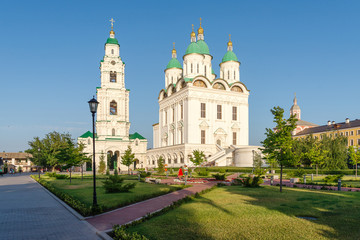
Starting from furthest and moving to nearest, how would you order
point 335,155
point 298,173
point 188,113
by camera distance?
1. point 188,113
2. point 335,155
3. point 298,173

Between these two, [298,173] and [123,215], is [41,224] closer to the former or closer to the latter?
[123,215]

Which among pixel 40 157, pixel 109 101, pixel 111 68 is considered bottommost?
pixel 40 157

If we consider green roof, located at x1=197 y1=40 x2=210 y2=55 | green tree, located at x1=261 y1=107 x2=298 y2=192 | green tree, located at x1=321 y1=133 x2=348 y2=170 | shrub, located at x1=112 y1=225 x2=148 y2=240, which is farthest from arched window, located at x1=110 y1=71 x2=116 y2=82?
shrub, located at x1=112 y1=225 x2=148 y2=240

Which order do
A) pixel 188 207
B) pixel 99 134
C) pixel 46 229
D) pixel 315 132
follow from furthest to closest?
pixel 315 132 → pixel 99 134 → pixel 188 207 → pixel 46 229

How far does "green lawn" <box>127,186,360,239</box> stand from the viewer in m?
7.94

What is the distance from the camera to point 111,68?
210 ft

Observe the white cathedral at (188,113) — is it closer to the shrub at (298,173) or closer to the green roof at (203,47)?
the green roof at (203,47)

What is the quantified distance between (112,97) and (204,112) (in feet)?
70.6

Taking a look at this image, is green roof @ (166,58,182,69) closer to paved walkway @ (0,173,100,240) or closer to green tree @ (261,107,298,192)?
green tree @ (261,107,298,192)

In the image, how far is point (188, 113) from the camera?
54.2 meters

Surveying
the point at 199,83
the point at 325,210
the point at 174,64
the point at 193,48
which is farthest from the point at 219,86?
the point at 325,210

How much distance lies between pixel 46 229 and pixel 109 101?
56.0m

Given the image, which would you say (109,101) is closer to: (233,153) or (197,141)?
(197,141)

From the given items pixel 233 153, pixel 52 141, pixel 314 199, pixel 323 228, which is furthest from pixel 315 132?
pixel 323 228
